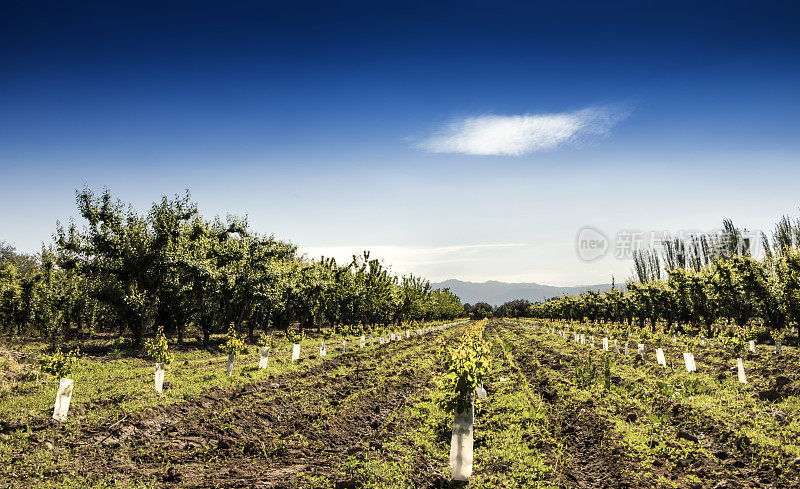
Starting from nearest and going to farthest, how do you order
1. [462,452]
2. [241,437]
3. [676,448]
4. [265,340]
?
[462,452], [676,448], [241,437], [265,340]

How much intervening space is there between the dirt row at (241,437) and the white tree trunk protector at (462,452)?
2092mm

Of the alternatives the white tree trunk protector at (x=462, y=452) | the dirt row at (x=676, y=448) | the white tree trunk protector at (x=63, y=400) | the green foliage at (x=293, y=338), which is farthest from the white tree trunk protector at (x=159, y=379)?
the dirt row at (x=676, y=448)

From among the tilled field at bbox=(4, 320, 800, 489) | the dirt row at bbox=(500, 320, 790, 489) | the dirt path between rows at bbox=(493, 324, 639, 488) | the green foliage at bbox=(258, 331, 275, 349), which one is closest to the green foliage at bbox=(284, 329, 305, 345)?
the green foliage at bbox=(258, 331, 275, 349)

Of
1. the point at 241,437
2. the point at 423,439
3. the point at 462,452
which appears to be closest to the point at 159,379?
the point at 241,437

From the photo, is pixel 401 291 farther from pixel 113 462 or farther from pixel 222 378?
pixel 113 462

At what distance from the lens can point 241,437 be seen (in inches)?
388

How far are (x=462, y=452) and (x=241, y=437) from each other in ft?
18.3

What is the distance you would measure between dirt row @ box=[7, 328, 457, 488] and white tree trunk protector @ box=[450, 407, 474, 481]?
2092 millimetres

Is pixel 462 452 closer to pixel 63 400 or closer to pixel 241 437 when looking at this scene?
pixel 241 437

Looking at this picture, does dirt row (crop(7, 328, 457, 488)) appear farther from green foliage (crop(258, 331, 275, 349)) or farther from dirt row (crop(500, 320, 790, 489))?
green foliage (crop(258, 331, 275, 349))

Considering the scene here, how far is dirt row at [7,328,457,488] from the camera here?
25.7 ft

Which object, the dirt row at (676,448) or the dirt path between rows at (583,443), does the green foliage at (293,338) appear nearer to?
the dirt path between rows at (583,443)

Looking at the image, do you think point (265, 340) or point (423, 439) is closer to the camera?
point (423, 439)

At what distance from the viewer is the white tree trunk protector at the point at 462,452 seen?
300 inches
